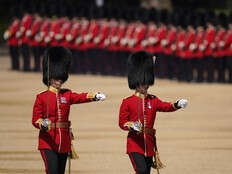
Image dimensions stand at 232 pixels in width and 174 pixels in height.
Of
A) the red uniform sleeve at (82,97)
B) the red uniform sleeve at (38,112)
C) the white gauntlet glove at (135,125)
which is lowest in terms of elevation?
the white gauntlet glove at (135,125)

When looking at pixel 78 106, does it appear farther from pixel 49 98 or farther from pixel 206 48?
pixel 49 98

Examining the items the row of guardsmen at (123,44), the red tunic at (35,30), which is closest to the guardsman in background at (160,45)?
the row of guardsmen at (123,44)

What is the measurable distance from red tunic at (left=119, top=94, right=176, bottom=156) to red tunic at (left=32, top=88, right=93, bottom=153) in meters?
0.33

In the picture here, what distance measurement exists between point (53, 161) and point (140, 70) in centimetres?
111

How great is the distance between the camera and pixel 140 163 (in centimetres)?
948

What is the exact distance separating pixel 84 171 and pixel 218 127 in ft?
11.7

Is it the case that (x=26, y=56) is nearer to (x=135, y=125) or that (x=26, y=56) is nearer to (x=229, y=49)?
(x=229, y=49)

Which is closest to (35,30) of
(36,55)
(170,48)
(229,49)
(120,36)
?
(36,55)

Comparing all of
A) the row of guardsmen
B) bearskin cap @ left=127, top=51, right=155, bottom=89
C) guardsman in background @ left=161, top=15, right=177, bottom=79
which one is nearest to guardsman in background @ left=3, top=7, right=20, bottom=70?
the row of guardsmen

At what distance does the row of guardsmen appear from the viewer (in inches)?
808

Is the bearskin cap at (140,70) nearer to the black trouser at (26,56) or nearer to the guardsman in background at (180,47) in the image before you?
the guardsman in background at (180,47)

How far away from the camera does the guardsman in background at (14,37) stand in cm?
2316

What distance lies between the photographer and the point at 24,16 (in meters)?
23.6

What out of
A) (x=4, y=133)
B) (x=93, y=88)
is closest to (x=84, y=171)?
(x=4, y=133)
